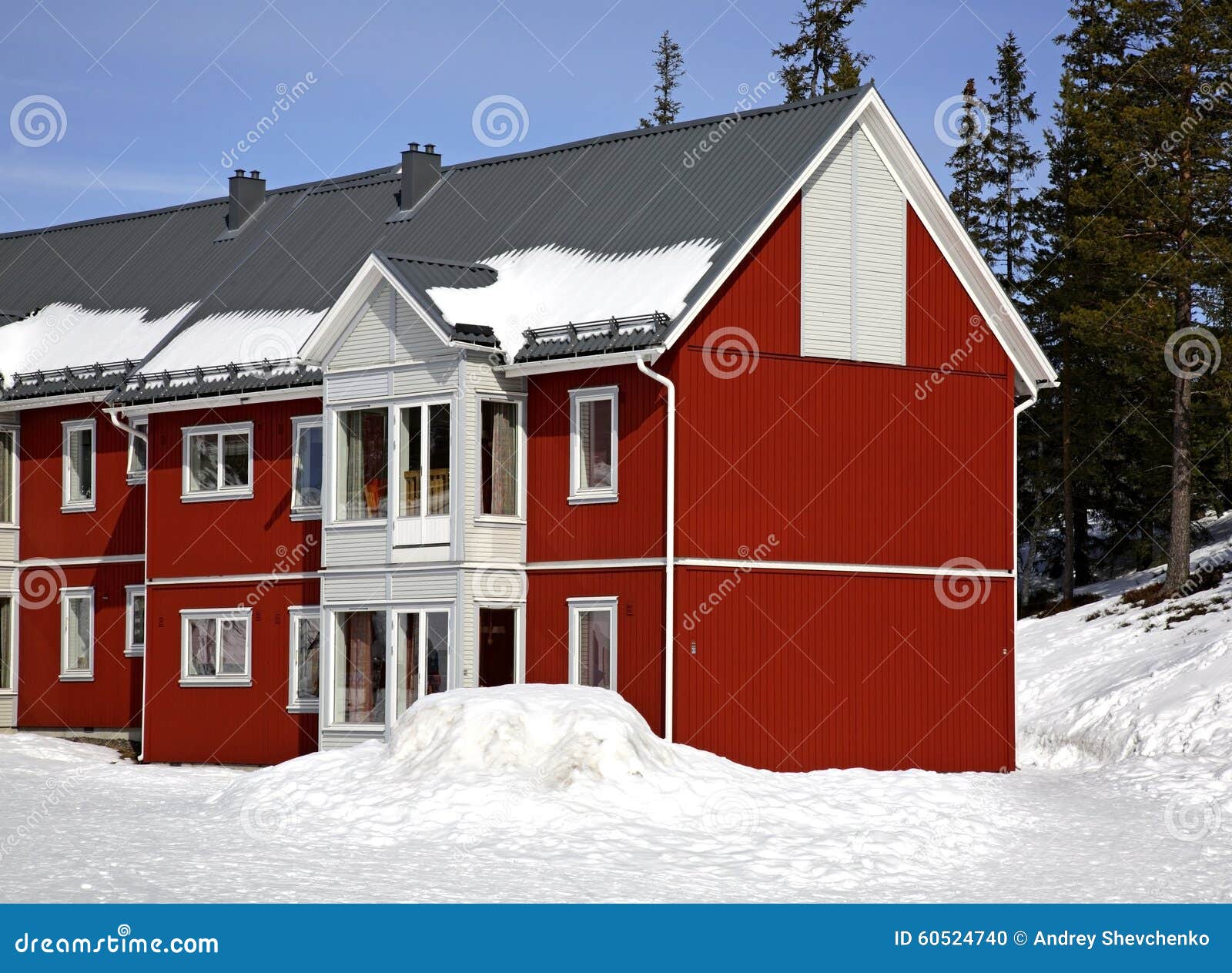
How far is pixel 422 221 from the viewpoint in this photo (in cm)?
3356

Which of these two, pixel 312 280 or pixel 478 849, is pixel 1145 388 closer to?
pixel 312 280

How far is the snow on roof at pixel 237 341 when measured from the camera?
3198 centimetres

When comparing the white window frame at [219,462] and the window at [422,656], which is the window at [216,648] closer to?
the white window frame at [219,462]

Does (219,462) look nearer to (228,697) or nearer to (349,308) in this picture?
(228,697)

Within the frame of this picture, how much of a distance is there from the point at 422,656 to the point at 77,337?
12.7 metres

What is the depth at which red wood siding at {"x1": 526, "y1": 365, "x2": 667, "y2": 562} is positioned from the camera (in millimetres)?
26859

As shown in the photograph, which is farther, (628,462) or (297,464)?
(297,464)

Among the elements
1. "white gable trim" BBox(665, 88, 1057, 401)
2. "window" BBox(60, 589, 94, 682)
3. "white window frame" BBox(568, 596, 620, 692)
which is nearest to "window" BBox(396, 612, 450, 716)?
"white window frame" BBox(568, 596, 620, 692)

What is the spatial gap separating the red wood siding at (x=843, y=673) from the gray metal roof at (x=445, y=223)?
15.2 ft

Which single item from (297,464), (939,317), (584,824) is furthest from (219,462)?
(584,824)

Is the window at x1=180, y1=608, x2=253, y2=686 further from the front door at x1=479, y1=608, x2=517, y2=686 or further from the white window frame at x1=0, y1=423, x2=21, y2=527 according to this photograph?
the white window frame at x1=0, y1=423, x2=21, y2=527

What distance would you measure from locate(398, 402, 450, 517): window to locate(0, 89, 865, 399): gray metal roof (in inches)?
63.2

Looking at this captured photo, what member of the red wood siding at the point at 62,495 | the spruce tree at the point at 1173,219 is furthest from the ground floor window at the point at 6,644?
the spruce tree at the point at 1173,219

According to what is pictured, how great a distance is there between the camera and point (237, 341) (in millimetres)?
33031
